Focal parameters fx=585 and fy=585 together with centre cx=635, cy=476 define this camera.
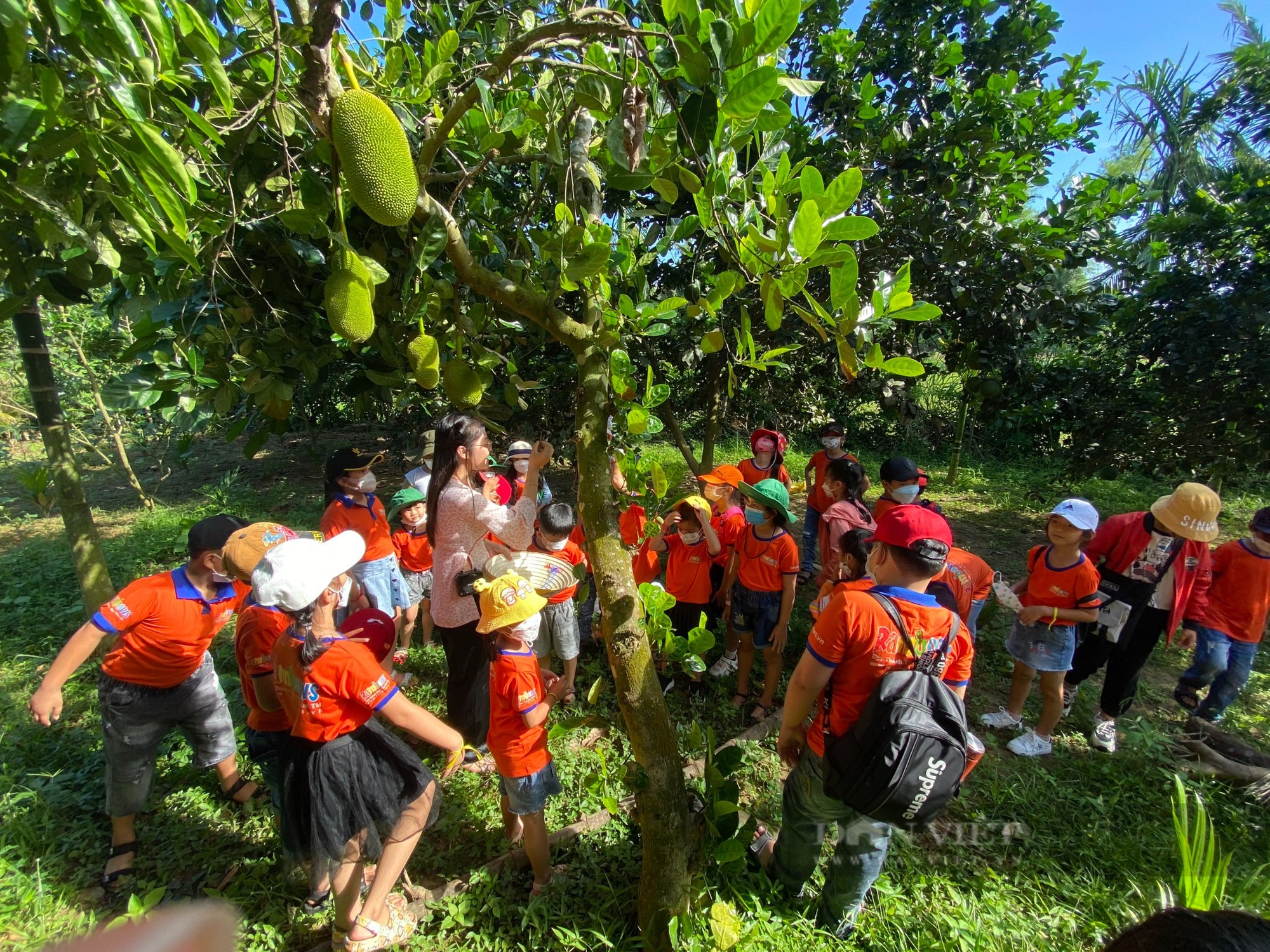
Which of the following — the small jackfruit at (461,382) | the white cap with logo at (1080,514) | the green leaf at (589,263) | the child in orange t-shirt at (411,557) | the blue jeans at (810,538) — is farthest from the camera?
the blue jeans at (810,538)

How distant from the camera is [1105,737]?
2.94 metres

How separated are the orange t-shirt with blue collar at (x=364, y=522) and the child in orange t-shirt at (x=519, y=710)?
1412 mm

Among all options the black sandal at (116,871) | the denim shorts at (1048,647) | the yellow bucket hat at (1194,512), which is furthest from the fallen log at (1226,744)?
the black sandal at (116,871)

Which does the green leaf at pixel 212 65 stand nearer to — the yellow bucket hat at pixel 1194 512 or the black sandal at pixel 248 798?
the black sandal at pixel 248 798

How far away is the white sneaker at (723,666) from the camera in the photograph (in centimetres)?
342

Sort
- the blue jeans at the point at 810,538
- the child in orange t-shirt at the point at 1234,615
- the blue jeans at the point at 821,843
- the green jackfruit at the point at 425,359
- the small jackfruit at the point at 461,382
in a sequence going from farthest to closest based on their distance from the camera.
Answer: the blue jeans at the point at 810,538, the child in orange t-shirt at the point at 1234,615, the blue jeans at the point at 821,843, the small jackfruit at the point at 461,382, the green jackfruit at the point at 425,359

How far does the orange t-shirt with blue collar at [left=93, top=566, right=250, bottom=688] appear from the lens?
204cm

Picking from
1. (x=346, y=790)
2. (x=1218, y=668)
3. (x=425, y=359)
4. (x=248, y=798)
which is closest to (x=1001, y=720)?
(x=1218, y=668)

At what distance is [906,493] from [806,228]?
2561mm

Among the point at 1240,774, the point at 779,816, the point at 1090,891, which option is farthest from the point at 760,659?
the point at 1240,774

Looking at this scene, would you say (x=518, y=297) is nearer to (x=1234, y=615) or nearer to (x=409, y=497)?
(x=409, y=497)

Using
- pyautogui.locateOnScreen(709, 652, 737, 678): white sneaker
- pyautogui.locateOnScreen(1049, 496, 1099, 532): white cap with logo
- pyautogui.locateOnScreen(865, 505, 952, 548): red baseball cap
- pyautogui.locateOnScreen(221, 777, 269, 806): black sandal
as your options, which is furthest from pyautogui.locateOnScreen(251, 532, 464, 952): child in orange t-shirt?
pyautogui.locateOnScreen(1049, 496, 1099, 532): white cap with logo

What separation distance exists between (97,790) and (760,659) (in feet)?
11.0

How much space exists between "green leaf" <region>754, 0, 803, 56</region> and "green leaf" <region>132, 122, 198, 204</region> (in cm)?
80
